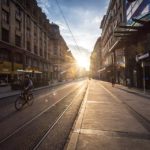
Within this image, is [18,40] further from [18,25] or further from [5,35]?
[5,35]

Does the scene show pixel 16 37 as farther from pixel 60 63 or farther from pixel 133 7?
pixel 60 63

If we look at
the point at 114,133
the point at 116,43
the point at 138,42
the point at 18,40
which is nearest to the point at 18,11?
the point at 18,40

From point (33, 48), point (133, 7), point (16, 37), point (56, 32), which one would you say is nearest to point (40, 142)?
point (133, 7)

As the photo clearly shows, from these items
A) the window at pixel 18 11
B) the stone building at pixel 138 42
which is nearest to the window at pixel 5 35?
the window at pixel 18 11

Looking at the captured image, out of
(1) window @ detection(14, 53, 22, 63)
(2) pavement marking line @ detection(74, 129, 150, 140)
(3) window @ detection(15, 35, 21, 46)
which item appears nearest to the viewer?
(2) pavement marking line @ detection(74, 129, 150, 140)

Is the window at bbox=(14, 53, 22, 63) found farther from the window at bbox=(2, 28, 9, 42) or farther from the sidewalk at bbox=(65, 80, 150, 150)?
the sidewalk at bbox=(65, 80, 150, 150)

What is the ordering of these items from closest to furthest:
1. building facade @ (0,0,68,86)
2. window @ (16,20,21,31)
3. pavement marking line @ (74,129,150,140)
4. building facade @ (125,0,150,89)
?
pavement marking line @ (74,129,150,140)
building facade @ (125,0,150,89)
building facade @ (0,0,68,86)
window @ (16,20,21,31)

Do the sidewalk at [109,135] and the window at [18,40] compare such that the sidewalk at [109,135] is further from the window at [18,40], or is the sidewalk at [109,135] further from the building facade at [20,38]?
the window at [18,40]

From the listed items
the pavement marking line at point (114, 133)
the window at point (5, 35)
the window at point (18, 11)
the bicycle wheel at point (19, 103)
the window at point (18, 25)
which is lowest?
the pavement marking line at point (114, 133)

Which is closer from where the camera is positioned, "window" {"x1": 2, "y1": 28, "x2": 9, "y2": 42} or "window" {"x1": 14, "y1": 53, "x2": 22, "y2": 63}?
"window" {"x1": 2, "y1": 28, "x2": 9, "y2": 42}

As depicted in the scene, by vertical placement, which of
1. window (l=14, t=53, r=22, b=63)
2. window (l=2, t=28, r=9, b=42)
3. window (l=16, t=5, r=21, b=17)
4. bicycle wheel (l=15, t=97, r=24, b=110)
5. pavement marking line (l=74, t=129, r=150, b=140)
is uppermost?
window (l=16, t=5, r=21, b=17)

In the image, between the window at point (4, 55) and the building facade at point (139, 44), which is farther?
the window at point (4, 55)

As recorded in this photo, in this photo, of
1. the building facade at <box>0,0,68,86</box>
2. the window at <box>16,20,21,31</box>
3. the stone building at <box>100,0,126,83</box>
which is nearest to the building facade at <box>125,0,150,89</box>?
the stone building at <box>100,0,126,83</box>

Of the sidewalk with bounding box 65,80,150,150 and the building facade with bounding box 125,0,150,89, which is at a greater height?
the building facade with bounding box 125,0,150,89
